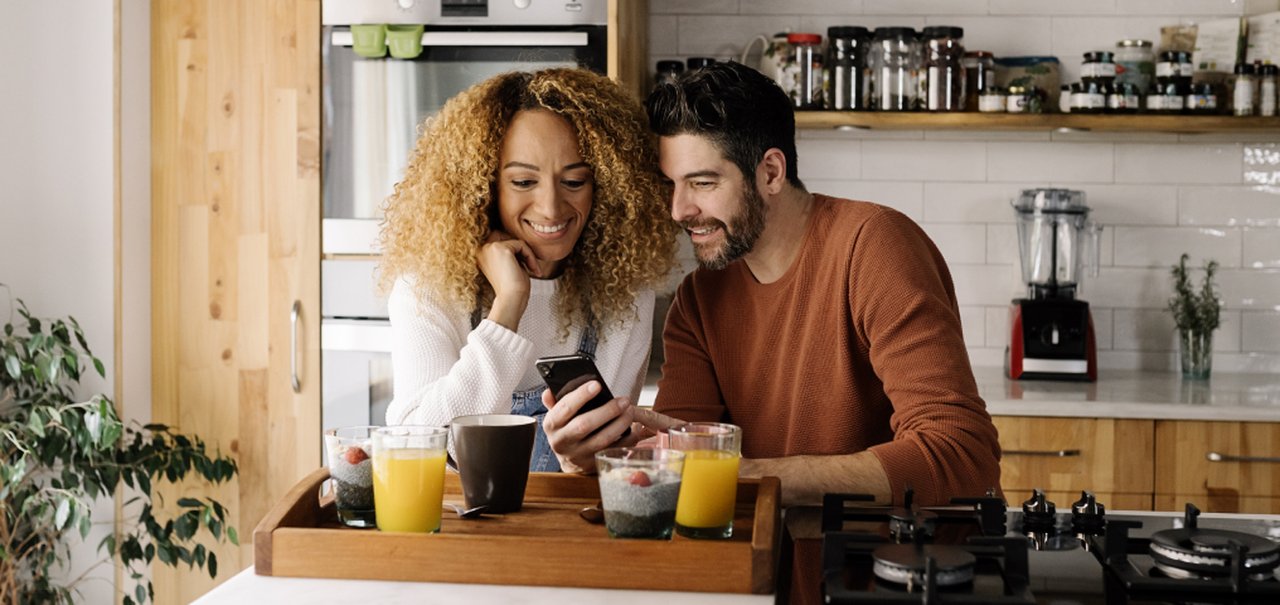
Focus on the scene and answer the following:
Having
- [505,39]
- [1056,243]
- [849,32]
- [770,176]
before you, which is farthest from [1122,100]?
[770,176]

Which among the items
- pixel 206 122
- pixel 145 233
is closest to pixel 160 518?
pixel 145 233

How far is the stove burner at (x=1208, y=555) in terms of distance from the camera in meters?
1.22

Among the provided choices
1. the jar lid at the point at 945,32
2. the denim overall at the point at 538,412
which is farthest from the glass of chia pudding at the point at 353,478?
the jar lid at the point at 945,32

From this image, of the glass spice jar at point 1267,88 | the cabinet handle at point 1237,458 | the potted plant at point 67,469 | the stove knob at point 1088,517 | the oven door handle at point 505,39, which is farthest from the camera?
the glass spice jar at point 1267,88

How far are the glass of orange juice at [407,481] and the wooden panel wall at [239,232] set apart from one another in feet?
6.78

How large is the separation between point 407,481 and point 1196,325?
115 inches

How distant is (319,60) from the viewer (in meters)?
3.25

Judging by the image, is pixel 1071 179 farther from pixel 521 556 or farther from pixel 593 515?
pixel 521 556

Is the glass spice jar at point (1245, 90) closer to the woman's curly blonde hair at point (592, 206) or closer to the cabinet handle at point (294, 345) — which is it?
the woman's curly blonde hair at point (592, 206)

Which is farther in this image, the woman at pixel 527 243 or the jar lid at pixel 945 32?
the jar lid at pixel 945 32

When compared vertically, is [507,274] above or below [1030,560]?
above

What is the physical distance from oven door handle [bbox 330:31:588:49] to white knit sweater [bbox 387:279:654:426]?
3.75 ft

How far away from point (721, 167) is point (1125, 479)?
1644 millimetres

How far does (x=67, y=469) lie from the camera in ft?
9.48
